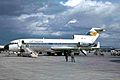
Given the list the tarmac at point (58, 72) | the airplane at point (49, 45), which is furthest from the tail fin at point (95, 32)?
the tarmac at point (58, 72)

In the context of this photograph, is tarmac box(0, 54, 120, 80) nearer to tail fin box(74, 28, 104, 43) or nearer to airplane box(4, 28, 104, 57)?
airplane box(4, 28, 104, 57)

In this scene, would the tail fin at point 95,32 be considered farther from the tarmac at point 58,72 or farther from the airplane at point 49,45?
the tarmac at point 58,72

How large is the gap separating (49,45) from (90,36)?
2034 centimetres

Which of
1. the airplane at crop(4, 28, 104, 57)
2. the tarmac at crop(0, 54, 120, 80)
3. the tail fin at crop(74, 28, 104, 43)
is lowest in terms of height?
the tarmac at crop(0, 54, 120, 80)

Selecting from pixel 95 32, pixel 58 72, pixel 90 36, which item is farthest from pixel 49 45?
pixel 58 72

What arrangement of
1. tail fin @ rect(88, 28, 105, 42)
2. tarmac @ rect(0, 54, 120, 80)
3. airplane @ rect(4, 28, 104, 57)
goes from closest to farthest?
tarmac @ rect(0, 54, 120, 80)
airplane @ rect(4, 28, 104, 57)
tail fin @ rect(88, 28, 105, 42)

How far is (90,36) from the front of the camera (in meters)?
105

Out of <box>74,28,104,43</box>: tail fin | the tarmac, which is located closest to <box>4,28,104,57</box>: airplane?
<box>74,28,104,43</box>: tail fin

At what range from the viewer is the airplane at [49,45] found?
84438mm

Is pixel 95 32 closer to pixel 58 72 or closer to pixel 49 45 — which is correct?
pixel 49 45

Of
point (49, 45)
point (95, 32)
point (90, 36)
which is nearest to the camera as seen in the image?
point (49, 45)

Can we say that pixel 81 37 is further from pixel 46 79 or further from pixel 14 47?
pixel 46 79

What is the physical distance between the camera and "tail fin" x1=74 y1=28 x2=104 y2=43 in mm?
98925

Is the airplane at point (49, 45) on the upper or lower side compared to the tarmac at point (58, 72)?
upper
